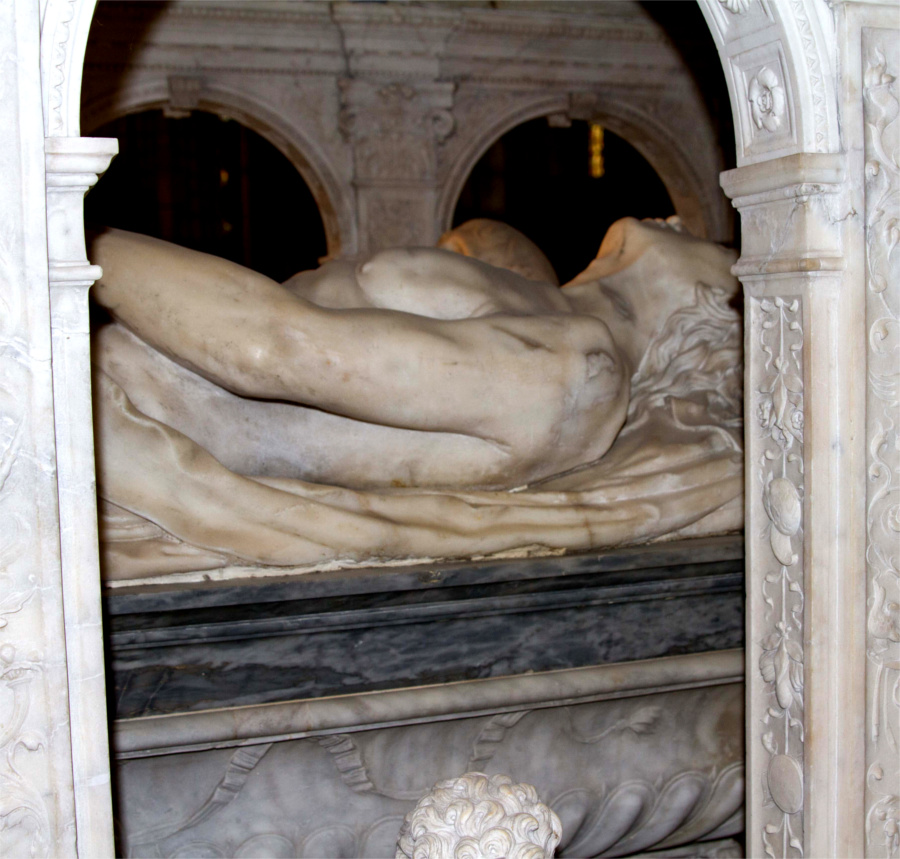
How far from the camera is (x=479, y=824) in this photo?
183cm

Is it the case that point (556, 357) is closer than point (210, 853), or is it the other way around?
point (210, 853)

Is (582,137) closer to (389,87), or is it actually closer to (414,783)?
(389,87)

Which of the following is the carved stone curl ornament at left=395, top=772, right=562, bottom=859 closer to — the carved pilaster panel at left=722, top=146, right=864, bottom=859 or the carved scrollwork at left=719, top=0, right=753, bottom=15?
the carved pilaster panel at left=722, top=146, right=864, bottom=859

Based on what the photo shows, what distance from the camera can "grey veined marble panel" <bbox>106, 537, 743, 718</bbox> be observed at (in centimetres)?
239

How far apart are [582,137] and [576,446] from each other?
7225 mm

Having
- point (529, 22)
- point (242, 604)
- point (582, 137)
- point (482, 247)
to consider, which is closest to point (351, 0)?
point (529, 22)

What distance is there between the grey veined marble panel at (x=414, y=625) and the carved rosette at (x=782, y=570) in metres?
0.40

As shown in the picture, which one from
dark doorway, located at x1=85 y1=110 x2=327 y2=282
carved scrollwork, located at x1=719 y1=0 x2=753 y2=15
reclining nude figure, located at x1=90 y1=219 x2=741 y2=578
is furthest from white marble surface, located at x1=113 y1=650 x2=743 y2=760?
dark doorway, located at x1=85 y1=110 x2=327 y2=282

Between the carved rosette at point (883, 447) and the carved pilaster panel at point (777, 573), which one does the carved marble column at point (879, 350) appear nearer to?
the carved rosette at point (883, 447)

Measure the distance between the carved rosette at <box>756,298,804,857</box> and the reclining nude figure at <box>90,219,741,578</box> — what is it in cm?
48

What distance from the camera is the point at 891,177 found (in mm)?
2172

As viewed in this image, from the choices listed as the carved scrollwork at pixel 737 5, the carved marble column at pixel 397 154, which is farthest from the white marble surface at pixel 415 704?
the carved marble column at pixel 397 154

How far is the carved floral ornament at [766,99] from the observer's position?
2188 mm

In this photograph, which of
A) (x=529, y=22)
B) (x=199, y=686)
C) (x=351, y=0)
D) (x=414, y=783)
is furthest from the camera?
(x=529, y=22)
